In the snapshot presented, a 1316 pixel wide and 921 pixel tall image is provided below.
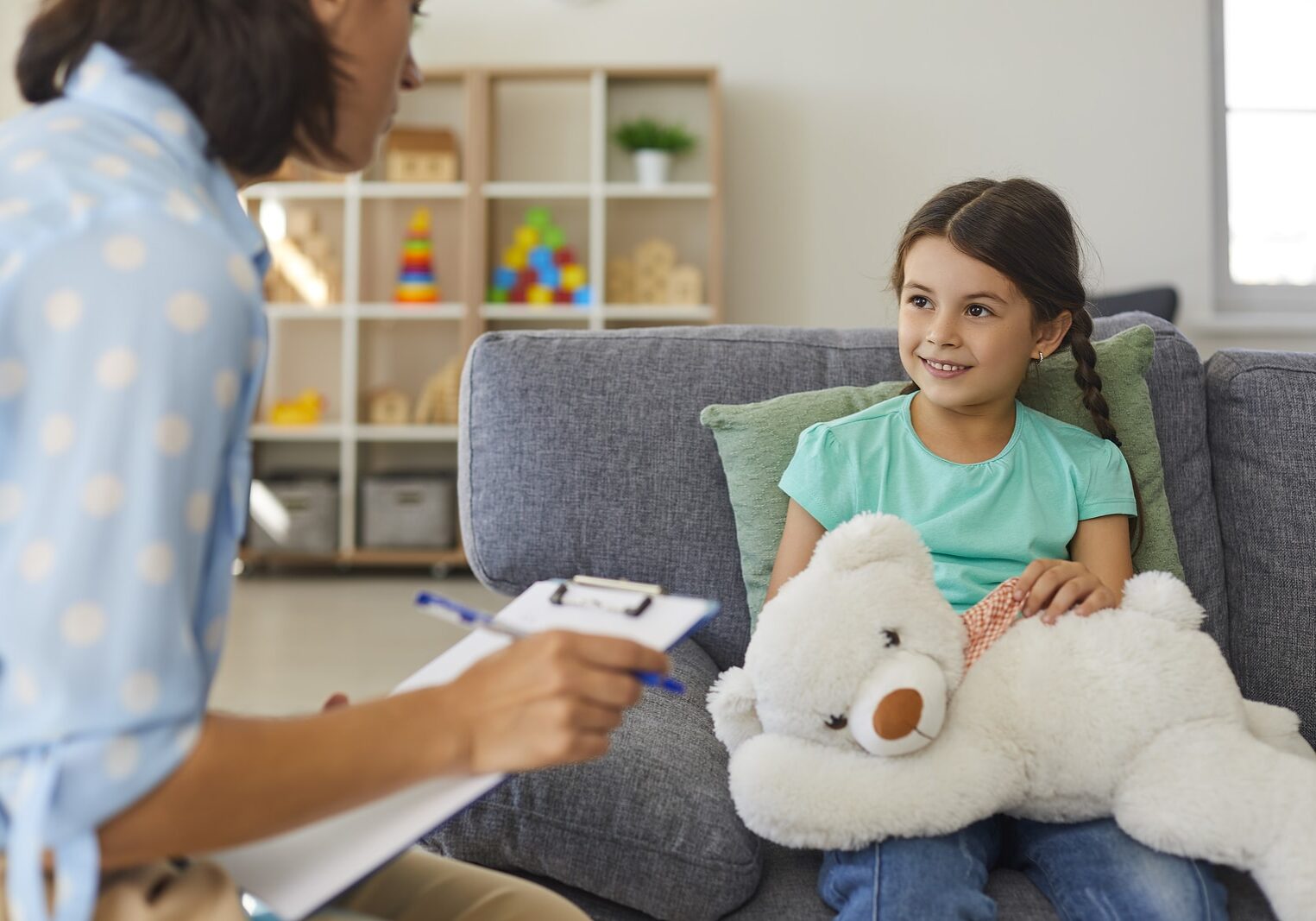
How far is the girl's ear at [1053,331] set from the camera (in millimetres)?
1323

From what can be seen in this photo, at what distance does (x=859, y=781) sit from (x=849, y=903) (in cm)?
10

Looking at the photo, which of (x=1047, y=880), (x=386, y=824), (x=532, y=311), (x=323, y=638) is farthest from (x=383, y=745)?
(x=532, y=311)

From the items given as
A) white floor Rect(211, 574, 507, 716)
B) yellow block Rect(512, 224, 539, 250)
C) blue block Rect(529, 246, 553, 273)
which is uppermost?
yellow block Rect(512, 224, 539, 250)

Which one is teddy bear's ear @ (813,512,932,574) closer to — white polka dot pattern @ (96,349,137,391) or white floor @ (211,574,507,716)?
white polka dot pattern @ (96,349,137,391)

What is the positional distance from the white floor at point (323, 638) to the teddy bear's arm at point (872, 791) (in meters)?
1.81

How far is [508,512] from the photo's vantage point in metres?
1.36

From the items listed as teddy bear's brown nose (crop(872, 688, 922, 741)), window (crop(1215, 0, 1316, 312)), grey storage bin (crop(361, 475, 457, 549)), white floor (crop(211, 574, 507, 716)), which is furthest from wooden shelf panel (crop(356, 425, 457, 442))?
→ teddy bear's brown nose (crop(872, 688, 922, 741))

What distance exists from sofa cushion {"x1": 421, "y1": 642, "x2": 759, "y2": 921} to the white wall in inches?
141

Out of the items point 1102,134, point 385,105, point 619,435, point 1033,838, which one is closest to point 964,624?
point 1033,838

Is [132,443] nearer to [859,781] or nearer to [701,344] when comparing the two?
[859,781]

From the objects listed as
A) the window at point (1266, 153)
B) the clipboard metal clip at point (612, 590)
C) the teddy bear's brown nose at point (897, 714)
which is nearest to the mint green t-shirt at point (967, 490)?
the teddy bear's brown nose at point (897, 714)

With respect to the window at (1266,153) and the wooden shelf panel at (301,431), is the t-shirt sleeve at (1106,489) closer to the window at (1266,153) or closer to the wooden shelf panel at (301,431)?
the wooden shelf panel at (301,431)

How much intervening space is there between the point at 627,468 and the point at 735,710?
402 mm

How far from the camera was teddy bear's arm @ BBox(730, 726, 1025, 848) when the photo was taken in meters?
0.94
